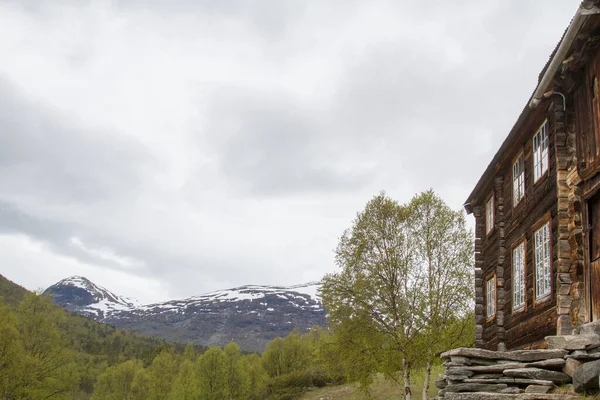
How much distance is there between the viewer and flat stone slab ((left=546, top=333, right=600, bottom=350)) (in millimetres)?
11281

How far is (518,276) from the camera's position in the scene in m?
19.2

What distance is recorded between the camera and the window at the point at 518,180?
1928cm

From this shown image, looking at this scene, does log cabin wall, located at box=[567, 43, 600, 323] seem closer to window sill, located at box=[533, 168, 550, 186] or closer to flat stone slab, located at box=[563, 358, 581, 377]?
flat stone slab, located at box=[563, 358, 581, 377]

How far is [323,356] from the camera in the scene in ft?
115

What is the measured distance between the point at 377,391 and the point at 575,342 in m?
38.8

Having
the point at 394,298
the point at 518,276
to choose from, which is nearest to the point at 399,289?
the point at 394,298

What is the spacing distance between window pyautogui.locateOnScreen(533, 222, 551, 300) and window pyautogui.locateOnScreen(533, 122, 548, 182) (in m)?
1.76

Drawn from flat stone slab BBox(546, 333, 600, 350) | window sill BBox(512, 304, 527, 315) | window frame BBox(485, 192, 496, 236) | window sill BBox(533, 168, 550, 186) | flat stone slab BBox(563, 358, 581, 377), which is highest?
window frame BBox(485, 192, 496, 236)

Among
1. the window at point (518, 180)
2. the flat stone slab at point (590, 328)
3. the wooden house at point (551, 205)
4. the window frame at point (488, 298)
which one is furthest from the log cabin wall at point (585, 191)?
the window frame at point (488, 298)

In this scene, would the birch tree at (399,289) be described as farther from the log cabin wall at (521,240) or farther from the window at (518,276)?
the window at (518,276)

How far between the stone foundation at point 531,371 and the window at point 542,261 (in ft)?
11.7

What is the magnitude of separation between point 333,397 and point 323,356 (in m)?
20.3

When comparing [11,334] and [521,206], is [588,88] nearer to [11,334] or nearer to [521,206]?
[521,206]

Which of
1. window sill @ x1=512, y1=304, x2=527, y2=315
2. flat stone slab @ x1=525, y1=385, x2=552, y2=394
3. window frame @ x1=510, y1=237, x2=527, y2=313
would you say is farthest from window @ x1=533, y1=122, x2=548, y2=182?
flat stone slab @ x1=525, y1=385, x2=552, y2=394
